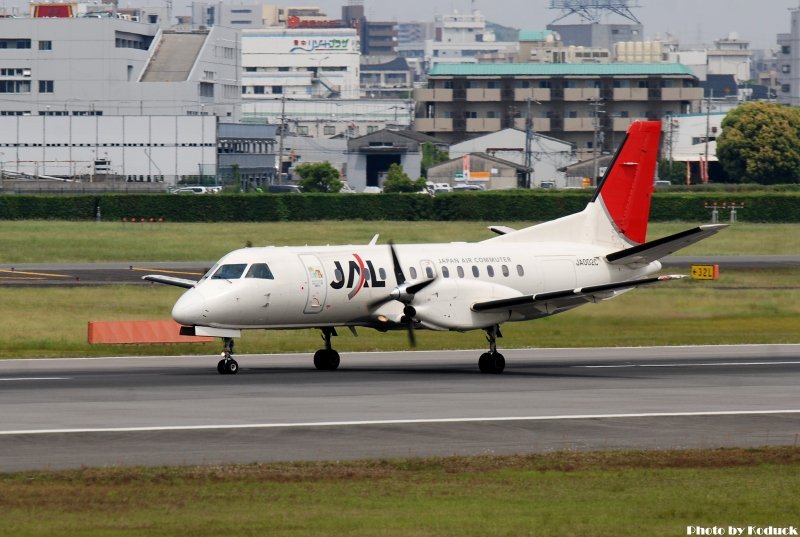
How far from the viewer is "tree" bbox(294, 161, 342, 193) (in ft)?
430

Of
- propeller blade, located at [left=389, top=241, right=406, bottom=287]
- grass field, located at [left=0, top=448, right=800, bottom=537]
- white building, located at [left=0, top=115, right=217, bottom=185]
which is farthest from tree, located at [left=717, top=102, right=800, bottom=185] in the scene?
grass field, located at [left=0, top=448, right=800, bottom=537]

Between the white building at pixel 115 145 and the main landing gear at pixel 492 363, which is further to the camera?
the white building at pixel 115 145

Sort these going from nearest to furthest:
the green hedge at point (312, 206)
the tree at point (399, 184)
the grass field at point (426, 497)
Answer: the grass field at point (426, 497)
the green hedge at point (312, 206)
the tree at point (399, 184)

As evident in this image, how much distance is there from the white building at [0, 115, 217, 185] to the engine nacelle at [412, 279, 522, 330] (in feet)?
403

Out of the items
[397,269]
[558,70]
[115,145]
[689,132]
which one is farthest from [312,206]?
[558,70]

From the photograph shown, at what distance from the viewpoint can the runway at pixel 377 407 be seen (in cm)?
2261

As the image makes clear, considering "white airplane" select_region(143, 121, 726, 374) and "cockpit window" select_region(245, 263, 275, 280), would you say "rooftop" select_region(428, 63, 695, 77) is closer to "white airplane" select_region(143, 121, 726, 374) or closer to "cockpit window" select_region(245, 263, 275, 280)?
"white airplane" select_region(143, 121, 726, 374)

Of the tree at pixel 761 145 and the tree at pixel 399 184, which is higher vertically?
the tree at pixel 761 145

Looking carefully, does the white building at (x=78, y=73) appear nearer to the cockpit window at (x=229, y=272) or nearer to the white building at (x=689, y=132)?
the white building at (x=689, y=132)

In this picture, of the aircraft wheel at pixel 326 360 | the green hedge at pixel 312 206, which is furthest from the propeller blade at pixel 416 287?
the green hedge at pixel 312 206

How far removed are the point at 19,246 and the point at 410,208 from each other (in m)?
31.1

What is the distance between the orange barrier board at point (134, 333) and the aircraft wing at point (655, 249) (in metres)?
13.0

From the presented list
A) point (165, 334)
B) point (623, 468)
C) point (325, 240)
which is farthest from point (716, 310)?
point (325, 240)

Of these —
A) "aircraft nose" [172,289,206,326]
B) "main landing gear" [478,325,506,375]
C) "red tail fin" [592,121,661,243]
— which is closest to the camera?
"aircraft nose" [172,289,206,326]
